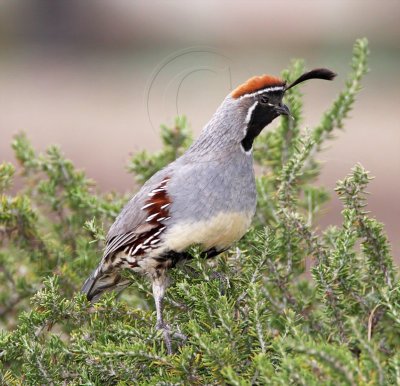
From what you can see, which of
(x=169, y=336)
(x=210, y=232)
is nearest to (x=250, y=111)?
(x=210, y=232)

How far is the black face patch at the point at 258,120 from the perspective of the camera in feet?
8.00

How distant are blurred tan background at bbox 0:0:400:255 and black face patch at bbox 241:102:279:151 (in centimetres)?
444

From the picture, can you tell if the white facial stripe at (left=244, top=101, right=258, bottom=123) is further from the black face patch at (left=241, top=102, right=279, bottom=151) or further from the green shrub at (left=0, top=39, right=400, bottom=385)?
the green shrub at (left=0, top=39, right=400, bottom=385)

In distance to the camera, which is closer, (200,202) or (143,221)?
(200,202)

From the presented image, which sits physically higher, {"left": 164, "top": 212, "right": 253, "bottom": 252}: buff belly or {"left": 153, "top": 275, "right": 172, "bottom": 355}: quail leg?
{"left": 164, "top": 212, "right": 253, "bottom": 252}: buff belly

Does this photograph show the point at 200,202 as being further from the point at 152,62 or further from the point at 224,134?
the point at 152,62

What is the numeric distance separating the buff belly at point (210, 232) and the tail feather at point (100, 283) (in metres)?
0.32

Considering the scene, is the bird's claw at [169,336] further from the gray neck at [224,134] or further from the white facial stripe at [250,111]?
the white facial stripe at [250,111]

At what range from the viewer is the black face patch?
2.44 metres

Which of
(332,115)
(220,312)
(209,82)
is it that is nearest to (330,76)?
(332,115)

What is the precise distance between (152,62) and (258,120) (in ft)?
27.5

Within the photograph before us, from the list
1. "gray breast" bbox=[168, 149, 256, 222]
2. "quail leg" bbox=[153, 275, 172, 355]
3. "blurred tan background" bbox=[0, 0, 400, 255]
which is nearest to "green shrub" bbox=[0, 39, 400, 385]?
"quail leg" bbox=[153, 275, 172, 355]

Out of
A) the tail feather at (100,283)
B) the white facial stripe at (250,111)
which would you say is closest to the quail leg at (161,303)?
the tail feather at (100,283)

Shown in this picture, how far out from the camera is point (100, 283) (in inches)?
99.5
